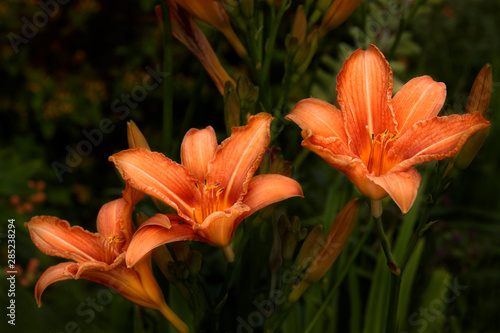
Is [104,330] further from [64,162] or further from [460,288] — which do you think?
[64,162]

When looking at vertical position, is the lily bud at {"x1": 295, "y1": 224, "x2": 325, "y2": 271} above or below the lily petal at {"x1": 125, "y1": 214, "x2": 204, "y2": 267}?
below

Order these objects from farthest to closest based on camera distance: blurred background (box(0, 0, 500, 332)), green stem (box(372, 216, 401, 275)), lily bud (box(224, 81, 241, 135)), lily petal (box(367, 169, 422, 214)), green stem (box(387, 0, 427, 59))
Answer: blurred background (box(0, 0, 500, 332)), green stem (box(387, 0, 427, 59)), lily bud (box(224, 81, 241, 135)), green stem (box(372, 216, 401, 275)), lily petal (box(367, 169, 422, 214))

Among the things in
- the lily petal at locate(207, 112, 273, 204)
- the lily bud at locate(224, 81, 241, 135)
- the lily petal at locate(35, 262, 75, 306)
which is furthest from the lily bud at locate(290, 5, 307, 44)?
the lily petal at locate(35, 262, 75, 306)

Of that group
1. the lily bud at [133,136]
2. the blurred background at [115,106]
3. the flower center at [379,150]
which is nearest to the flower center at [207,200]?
the lily bud at [133,136]

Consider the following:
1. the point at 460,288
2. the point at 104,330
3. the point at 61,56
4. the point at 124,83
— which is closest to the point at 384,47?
the point at 460,288

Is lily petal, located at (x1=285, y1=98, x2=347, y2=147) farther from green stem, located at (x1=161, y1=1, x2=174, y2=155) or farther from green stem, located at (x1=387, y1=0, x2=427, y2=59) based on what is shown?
green stem, located at (x1=387, y1=0, x2=427, y2=59)

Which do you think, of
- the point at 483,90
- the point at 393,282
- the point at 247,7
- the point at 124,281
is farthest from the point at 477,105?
the point at 124,281

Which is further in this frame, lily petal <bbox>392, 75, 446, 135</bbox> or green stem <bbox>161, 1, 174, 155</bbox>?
green stem <bbox>161, 1, 174, 155</bbox>
